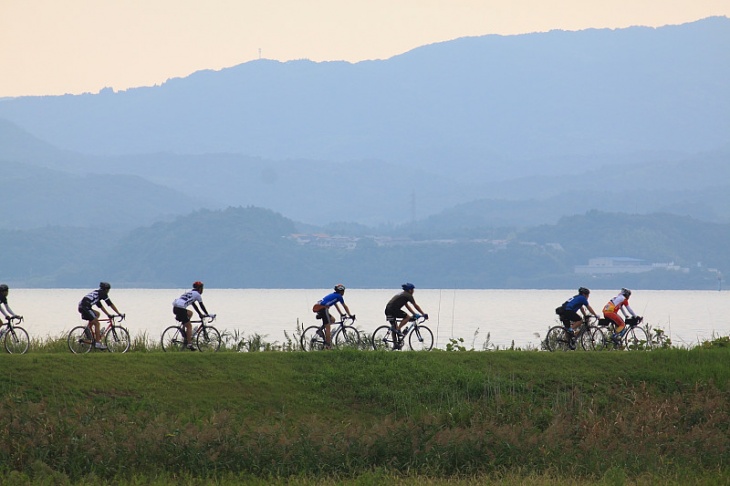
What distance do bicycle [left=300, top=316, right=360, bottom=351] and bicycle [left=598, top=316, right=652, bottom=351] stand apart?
6809mm

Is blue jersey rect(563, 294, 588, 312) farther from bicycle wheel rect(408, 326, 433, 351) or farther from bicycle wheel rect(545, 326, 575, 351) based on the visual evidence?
bicycle wheel rect(408, 326, 433, 351)

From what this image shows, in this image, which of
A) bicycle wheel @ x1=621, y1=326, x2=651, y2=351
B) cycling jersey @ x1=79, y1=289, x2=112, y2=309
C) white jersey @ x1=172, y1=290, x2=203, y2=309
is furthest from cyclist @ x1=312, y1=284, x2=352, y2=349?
bicycle wheel @ x1=621, y1=326, x2=651, y2=351

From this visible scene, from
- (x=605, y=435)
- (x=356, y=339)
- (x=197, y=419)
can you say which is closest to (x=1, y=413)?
(x=197, y=419)

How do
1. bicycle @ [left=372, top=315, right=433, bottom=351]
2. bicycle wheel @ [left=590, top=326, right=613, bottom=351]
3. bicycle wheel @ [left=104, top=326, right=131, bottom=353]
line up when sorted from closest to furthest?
1. bicycle wheel @ [left=104, top=326, right=131, bottom=353]
2. bicycle wheel @ [left=590, top=326, right=613, bottom=351]
3. bicycle @ [left=372, top=315, right=433, bottom=351]

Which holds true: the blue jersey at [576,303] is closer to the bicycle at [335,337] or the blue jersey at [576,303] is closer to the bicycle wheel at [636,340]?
the bicycle wheel at [636,340]

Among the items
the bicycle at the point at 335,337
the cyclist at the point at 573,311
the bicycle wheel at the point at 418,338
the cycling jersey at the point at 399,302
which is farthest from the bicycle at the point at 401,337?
the cyclist at the point at 573,311

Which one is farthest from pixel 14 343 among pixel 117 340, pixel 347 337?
pixel 347 337

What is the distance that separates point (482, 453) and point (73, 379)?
30.2ft

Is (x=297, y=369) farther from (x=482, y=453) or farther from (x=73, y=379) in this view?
(x=482, y=453)

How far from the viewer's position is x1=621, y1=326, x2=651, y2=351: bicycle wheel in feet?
96.8

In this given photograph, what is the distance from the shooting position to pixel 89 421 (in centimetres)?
1853

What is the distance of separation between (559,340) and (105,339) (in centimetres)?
1204

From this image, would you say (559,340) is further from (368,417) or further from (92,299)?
(92,299)

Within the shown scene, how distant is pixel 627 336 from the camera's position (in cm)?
3086
